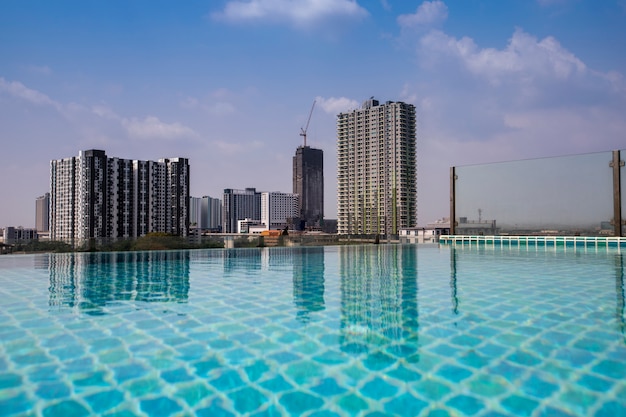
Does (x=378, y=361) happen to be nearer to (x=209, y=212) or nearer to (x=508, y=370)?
(x=508, y=370)

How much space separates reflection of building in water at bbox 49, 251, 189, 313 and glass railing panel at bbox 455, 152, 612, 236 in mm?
17575

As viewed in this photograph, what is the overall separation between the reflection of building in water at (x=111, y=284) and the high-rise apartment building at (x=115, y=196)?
2189 inches

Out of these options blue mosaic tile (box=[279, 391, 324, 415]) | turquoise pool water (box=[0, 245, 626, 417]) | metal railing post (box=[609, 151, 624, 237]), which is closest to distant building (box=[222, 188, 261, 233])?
metal railing post (box=[609, 151, 624, 237])

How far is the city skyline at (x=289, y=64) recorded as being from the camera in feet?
50.0

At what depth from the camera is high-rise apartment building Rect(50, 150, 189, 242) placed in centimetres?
6184

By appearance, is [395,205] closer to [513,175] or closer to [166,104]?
[513,175]

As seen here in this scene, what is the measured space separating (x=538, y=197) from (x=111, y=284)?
20146 mm

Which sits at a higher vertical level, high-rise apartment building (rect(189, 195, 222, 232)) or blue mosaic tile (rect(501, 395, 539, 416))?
high-rise apartment building (rect(189, 195, 222, 232))

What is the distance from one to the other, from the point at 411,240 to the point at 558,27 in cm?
1350

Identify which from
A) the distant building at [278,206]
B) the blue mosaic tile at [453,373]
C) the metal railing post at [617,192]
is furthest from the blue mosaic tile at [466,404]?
the distant building at [278,206]

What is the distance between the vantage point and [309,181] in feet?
559

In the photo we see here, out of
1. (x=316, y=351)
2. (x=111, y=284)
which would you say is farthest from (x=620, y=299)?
(x=111, y=284)

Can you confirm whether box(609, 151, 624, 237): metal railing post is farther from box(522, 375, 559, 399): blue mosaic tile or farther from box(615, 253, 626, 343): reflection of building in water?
box(522, 375, 559, 399): blue mosaic tile

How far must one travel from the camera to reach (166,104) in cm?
2048
